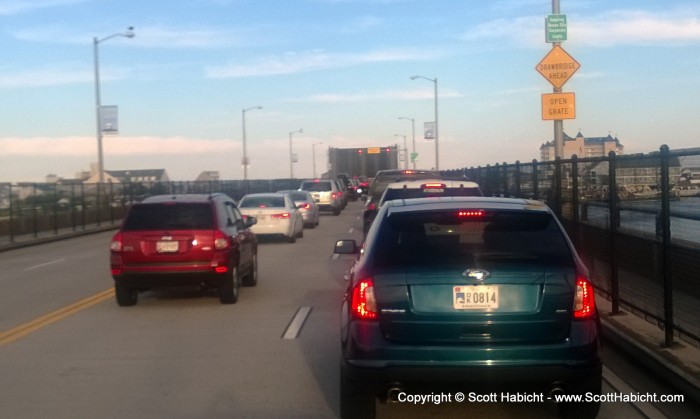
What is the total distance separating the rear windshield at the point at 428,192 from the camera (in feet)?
48.2

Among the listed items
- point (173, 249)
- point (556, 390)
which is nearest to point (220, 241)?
point (173, 249)

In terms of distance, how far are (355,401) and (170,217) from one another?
7405 millimetres

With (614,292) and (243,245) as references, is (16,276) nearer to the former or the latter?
(243,245)

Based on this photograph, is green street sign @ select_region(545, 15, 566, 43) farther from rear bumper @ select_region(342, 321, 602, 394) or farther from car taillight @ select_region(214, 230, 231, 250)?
rear bumper @ select_region(342, 321, 602, 394)

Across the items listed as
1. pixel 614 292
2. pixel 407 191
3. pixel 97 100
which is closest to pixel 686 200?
pixel 614 292

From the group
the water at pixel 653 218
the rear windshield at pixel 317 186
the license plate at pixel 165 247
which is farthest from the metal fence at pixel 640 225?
the rear windshield at pixel 317 186

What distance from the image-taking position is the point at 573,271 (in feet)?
19.7

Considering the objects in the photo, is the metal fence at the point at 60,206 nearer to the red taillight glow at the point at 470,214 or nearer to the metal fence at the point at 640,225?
the metal fence at the point at 640,225

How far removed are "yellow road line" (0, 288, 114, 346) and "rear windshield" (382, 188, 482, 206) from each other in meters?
4.94

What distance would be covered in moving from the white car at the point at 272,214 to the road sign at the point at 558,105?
381 inches

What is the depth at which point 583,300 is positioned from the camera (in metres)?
6.03

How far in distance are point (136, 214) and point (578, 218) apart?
644 cm

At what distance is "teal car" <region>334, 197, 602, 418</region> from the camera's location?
5.88 m

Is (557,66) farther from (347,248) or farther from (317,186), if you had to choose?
(317,186)
